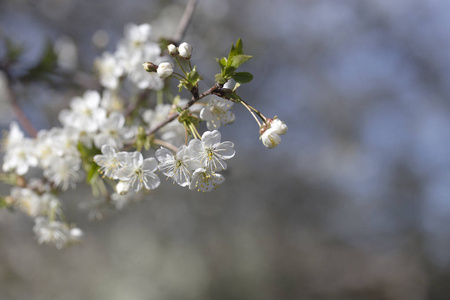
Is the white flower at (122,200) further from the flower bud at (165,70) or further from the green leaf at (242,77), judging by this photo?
the green leaf at (242,77)

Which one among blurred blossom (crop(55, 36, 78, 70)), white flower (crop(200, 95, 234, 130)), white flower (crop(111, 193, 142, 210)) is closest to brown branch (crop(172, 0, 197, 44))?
white flower (crop(200, 95, 234, 130))

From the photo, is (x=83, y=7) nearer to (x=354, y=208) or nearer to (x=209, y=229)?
(x=209, y=229)

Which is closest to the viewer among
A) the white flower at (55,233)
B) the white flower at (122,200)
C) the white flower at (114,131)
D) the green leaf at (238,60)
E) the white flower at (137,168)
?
the green leaf at (238,60)

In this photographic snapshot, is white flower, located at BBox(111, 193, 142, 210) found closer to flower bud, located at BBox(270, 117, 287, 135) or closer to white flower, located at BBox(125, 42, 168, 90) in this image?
white flower, located at BBox(125, 42, 168, 90)

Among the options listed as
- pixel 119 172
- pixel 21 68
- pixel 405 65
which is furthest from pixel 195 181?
pixel 405 65

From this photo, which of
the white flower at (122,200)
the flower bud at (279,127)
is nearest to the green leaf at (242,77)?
the flower bud at (279,127)
